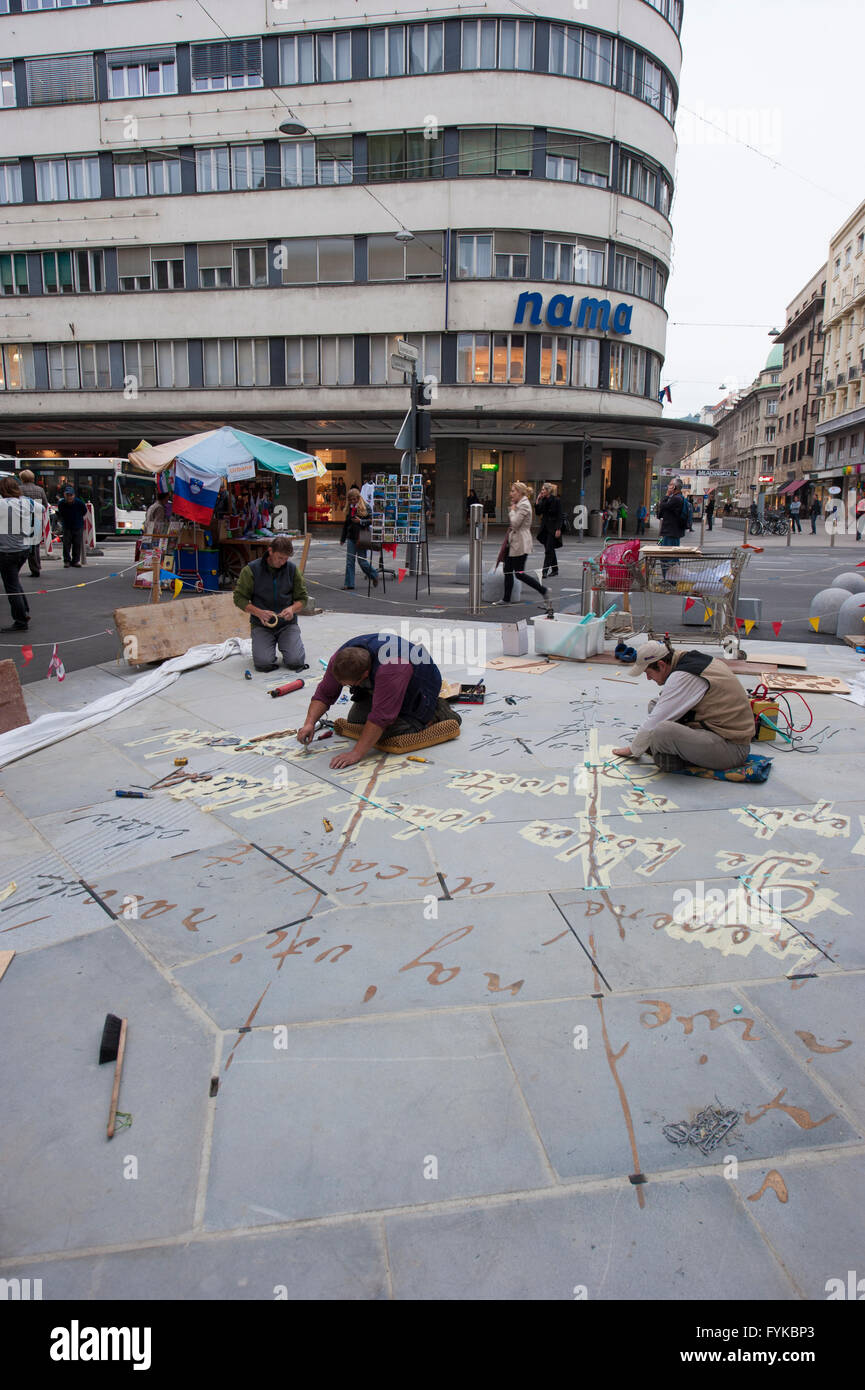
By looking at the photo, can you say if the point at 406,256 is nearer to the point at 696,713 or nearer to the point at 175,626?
the point at 175,626

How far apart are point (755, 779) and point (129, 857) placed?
389 cm

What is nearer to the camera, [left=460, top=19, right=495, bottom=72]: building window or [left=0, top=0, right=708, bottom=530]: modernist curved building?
[left=460, top=19, right=495, bottom=72]: building window

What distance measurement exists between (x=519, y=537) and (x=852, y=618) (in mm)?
4695

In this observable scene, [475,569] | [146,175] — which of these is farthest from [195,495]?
[146,175]

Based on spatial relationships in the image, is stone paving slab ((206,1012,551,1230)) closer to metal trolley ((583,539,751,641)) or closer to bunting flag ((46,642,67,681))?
bunting flag ((46,642,67,681))

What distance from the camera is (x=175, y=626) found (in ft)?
30.4

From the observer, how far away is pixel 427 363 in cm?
3080

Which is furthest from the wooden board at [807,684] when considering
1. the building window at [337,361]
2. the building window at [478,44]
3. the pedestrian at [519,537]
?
the building window at [478,44]

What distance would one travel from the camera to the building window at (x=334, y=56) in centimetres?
2928

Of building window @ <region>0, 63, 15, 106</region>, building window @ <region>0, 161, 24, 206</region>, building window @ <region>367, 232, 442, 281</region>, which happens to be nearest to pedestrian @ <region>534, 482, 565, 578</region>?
building window @ <region>367, 232, 442, 281</region>

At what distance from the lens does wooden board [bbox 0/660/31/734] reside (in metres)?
6.38

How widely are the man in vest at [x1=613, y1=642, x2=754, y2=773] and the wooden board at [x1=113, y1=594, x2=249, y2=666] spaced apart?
5.72 m

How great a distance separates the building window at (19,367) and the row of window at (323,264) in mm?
2261
